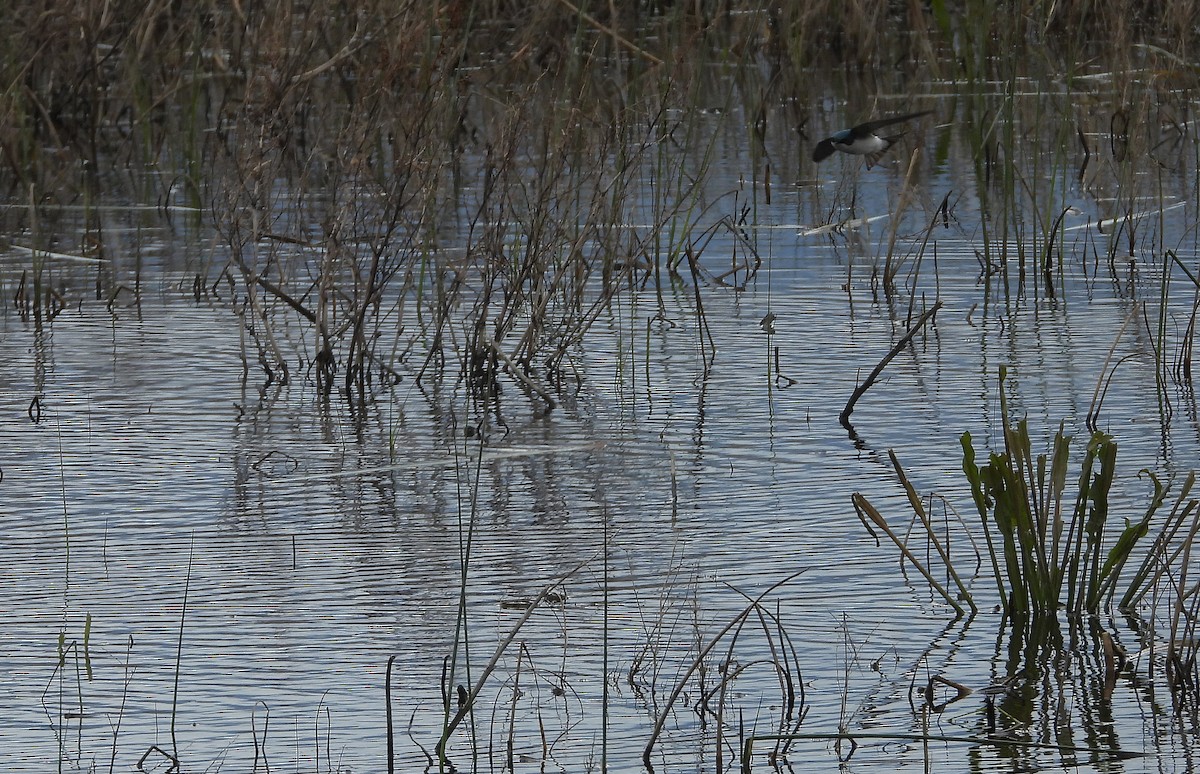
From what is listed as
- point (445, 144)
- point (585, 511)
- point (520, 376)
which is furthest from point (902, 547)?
point (445, 144)

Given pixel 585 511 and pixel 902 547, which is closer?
pixel 902 547

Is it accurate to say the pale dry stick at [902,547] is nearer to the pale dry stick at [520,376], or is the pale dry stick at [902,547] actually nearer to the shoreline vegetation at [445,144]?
the pale dry stick at [520,376]

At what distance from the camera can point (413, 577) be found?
12.2ft

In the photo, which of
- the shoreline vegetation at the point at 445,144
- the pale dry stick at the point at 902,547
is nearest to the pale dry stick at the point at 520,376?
the shoreline vegetation at the point at 445,144

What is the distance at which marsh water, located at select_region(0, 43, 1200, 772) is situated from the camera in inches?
116

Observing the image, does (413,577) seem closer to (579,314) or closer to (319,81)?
(579,314)

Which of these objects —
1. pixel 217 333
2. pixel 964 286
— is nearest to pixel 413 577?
pixel 217 333

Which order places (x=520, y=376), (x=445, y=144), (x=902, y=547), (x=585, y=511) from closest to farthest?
1. (x=902, y=547)
2. (x=585, y=511)
3. (x=520, y=376)
4. (x=445, y=144)

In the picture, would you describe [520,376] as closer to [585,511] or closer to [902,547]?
[585,511]

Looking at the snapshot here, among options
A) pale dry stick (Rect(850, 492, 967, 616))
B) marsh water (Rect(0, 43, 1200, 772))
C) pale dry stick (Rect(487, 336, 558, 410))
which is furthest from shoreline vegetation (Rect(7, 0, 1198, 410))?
pale dry stick (Rect(850, 492, 967, 616))

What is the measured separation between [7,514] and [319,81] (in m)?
6.74

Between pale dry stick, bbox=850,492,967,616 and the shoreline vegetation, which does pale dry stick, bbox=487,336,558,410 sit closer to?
the shoreline vegetation

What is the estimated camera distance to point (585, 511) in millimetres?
4195

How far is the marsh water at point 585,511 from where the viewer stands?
296cm
